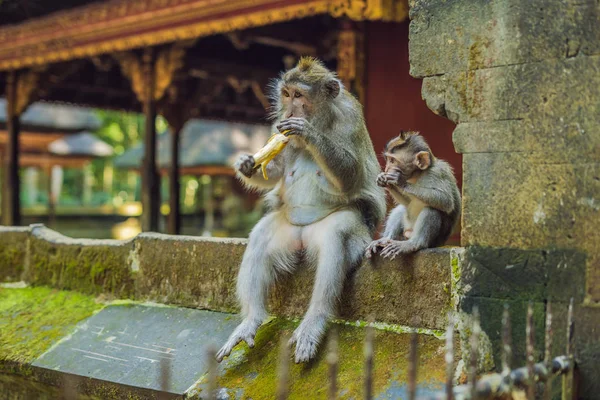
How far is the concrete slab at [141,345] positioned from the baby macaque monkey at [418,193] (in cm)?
107

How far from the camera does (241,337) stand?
11.9ft

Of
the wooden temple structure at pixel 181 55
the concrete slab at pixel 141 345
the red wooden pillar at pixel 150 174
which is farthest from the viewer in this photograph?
the red wooden pillar at pixel 150 174

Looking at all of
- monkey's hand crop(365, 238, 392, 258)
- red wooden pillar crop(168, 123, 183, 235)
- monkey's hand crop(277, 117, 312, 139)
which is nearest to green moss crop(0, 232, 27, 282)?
monkey's hand crop(277, 117, 312, 139)

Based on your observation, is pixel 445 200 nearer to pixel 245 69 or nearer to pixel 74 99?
pixel 245 69

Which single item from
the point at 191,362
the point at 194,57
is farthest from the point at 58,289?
the point at 194,57

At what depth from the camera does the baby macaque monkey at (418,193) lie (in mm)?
3596

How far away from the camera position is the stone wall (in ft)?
9.76

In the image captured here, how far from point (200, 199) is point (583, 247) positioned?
963 inches

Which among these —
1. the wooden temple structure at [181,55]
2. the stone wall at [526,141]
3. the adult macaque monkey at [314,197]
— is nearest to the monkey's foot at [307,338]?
the adult macaque monkey at [314,197]

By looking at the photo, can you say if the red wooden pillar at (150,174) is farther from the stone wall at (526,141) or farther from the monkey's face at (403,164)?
the stone wall at (526,141)

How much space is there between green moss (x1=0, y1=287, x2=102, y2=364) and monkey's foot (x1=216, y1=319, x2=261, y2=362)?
1.37 metres

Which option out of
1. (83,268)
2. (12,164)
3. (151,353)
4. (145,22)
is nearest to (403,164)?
(151,353)

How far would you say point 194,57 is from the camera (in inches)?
468

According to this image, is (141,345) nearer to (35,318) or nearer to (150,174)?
(35,318)
